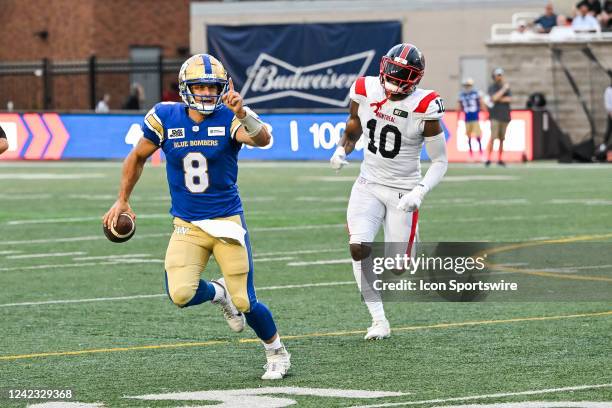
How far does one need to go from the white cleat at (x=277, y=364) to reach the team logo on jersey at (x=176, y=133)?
1.27m

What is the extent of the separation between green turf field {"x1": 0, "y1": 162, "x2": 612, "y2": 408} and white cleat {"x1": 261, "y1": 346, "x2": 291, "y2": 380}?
6 cm

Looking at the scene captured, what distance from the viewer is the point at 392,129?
10.1m

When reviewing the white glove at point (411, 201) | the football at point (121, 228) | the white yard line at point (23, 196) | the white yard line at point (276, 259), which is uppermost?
the white glove at point (411, 201)

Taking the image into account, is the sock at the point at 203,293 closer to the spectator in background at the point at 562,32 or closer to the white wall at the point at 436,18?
the spectator in background at the point at 562,32

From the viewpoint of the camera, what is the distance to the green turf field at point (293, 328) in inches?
312

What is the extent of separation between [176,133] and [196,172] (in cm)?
24

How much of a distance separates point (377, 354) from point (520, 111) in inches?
898

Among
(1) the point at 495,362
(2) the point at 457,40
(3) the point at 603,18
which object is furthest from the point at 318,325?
(2) the point at 457,40

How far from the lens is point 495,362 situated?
8.65 m

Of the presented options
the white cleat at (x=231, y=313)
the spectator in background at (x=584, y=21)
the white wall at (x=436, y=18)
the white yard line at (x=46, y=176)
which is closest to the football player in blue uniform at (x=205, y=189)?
the white cleat at (x=231, y=313)

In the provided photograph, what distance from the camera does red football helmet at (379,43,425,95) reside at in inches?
388

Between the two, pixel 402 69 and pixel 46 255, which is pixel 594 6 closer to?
pixel 46 255

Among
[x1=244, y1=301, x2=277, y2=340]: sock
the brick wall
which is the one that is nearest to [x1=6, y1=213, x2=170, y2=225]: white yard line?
[x1=244, y1=301, x2=277, y2=340]: sock

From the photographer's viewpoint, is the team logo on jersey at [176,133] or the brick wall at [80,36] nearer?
the team logo on jersey at [176,133]
